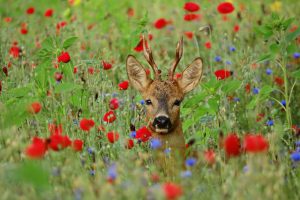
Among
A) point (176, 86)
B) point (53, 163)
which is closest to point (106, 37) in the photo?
point (176, 86)

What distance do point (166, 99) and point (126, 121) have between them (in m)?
0.51

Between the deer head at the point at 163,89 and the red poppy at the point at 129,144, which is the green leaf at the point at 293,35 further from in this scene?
the red poppy at the point at 129,144

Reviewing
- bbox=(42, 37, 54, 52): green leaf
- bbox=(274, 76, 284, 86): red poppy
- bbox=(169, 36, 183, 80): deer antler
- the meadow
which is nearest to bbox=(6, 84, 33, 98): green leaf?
the meadow

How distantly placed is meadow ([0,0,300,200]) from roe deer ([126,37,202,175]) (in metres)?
0.12

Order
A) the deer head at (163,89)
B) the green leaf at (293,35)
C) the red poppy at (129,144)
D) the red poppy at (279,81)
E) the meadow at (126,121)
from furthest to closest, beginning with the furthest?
the red poppy at (279,81)
the green leaf at (293,35)
the deer head at (163,89)
the red poppy at (129,144)
the meadow at (126,121)

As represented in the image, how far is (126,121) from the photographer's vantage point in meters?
5.68

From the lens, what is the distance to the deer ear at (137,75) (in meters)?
5.61

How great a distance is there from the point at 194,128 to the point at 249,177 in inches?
104

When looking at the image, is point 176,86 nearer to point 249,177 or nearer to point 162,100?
point 162,100

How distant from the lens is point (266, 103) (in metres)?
6.59

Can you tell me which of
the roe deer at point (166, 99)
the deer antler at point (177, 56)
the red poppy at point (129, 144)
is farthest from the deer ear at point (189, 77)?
the red poppy at point (129, 144)

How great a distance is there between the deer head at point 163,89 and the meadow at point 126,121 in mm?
143

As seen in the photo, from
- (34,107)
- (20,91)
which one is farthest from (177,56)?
(34,107)

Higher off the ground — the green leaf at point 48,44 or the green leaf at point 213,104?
the green leaf at point 48,44
